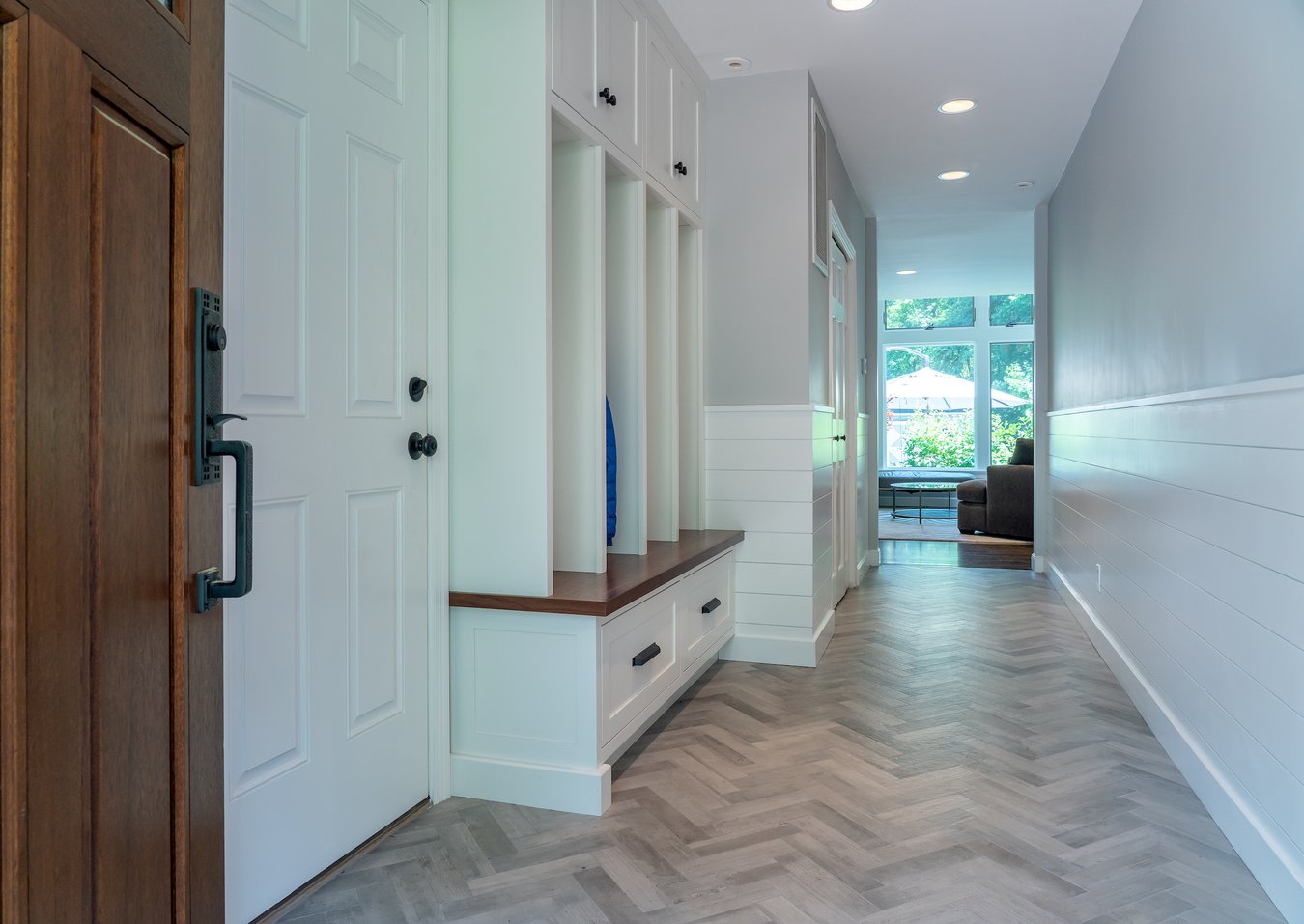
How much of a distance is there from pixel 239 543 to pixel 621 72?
2120 mm

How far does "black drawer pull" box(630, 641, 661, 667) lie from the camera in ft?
7.77

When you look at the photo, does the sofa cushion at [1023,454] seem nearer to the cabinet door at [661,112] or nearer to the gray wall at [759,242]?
the gray wall at [759,242]

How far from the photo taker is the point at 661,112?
10.0 ft

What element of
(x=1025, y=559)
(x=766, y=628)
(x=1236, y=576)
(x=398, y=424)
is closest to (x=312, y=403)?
(x=398, y=424)

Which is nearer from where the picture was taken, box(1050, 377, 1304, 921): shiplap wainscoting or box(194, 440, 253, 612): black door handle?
box(194, 440, 253, 612): black door handle

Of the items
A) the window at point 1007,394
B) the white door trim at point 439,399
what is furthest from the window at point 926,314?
the white door trim at point 439,399

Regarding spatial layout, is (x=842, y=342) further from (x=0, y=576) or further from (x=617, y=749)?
(x=0, y=576)

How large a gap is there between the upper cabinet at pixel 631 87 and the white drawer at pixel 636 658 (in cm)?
137

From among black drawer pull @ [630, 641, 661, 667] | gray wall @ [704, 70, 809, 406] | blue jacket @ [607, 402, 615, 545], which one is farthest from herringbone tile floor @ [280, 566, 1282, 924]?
gray wall @ [704, 70, 809, 406]

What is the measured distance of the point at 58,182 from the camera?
2.30 ft

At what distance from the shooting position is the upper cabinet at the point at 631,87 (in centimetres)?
230

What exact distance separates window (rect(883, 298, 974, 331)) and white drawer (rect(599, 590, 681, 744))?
1017cm

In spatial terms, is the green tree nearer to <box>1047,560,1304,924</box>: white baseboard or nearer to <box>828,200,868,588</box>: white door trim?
<box>828,200,868,588</box>: white door trim

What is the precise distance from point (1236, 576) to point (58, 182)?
2.27m
